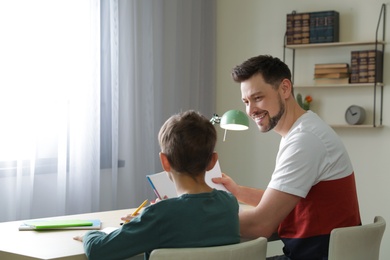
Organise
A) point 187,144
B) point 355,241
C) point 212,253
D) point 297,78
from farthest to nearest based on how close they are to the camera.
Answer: point 297,78 → point 355,241 → point 187,144 → point 212,253

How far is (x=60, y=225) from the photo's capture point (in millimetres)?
2439

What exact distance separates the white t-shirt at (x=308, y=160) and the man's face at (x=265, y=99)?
159mm

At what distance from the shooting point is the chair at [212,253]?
71.0 inches

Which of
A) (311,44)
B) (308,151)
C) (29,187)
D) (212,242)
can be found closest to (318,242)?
(308,151)

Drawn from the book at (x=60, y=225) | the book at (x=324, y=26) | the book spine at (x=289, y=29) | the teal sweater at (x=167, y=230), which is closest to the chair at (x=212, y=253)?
the teal sweater at (x=167, y=230)

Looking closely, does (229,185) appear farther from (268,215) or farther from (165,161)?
(165,161)

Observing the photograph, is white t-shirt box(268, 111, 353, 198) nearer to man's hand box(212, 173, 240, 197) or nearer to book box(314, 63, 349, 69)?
man's hand box(212, 173, 240, 197)

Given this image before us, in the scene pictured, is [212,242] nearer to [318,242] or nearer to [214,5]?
[318,242]

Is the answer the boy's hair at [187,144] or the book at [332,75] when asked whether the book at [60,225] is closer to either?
the boy's hair at [187,144]

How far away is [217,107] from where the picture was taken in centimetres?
539

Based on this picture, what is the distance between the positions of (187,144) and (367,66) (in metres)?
2.81

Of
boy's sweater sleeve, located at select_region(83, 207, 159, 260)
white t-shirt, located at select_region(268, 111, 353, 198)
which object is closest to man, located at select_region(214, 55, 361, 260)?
white t-shirt, located at select_region(268, 111, 353, 198)

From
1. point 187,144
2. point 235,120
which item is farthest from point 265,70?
point 187,144

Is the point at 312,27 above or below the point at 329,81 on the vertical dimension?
above
